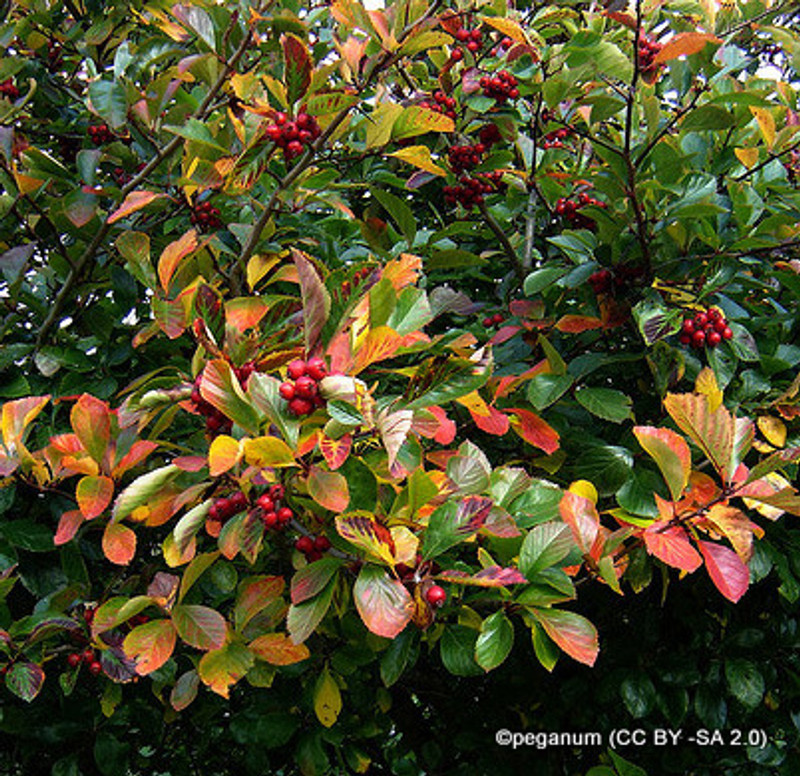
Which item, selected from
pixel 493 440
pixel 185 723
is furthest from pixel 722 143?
pixel 185 723

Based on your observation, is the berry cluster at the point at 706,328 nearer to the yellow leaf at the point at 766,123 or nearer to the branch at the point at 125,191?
the yellow leaf at the point at 766,123

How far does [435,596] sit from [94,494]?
1.71 feet

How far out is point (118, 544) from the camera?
1.13 metres

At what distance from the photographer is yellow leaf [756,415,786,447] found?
1471mm

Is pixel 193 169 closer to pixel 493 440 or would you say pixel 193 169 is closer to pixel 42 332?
pixel 42 332

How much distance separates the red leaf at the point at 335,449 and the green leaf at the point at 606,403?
69cm

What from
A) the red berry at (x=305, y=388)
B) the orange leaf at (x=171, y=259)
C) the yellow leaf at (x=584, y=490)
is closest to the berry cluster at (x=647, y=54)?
the yellow leaf at (x=584, y=490)

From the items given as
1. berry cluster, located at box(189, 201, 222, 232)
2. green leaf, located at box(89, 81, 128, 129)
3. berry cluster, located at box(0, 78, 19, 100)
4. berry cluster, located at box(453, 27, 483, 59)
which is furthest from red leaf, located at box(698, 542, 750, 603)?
berry cluster, located at box(0, 78, 19, 100)

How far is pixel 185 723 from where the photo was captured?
77.2 inches

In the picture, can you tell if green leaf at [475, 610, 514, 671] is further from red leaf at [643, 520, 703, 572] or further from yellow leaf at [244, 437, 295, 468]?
yellow leaf at [244, 437, 295, 468]

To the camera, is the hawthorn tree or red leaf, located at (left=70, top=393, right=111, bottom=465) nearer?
the hawthorn tree

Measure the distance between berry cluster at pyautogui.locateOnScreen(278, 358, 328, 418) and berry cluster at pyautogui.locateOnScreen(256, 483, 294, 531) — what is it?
114 millimetres

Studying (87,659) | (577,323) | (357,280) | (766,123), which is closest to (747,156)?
(766,123)

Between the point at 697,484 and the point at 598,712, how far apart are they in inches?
28.2
